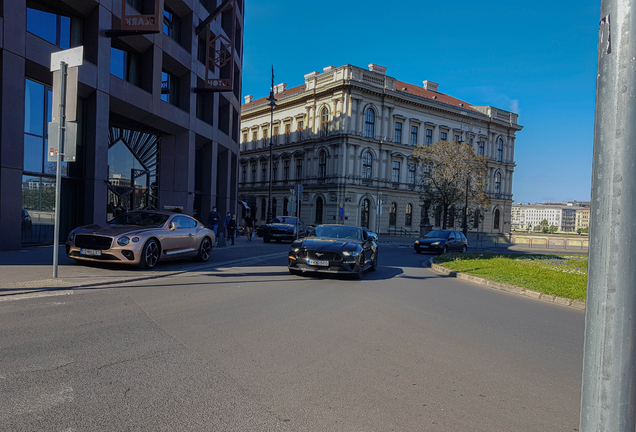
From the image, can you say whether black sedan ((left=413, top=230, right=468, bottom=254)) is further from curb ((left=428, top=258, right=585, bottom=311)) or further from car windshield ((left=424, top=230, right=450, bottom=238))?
curb ((left=428, top=258, right=585, bottom=311))

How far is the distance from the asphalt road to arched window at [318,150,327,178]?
46864 mm

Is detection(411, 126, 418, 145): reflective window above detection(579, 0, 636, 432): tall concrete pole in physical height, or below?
above

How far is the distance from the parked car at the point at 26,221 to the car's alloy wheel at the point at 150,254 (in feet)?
21.0

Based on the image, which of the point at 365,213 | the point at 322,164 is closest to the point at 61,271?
the point at 365,213

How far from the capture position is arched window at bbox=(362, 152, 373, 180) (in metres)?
53.8

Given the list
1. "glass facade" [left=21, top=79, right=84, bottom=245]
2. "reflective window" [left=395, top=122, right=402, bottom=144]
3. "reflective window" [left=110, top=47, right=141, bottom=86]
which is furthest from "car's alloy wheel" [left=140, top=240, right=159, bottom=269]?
"reflective window" [left=395, top=122, right=402, bottom=144]

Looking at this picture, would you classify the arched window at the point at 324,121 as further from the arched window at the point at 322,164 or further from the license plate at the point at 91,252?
the license plate at the point at 91,252

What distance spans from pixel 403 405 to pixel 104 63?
1703cm

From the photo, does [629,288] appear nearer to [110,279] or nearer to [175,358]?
[175,358]

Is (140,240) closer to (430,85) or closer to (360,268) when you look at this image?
(360,268)

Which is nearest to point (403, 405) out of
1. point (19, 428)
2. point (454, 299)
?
point (19, 428)

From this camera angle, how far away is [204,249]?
1391 cm

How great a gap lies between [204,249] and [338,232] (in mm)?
4112

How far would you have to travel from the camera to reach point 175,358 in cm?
461
